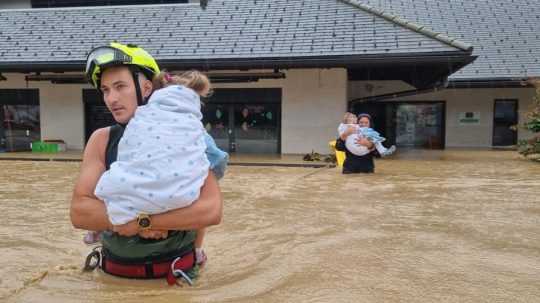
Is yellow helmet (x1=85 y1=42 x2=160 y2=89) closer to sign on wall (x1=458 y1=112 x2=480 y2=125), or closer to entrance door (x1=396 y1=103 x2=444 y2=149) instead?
entrance door (x1=396 y1=103 x2=444 y2=149)

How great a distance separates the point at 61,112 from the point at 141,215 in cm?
1546

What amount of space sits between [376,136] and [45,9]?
48.1 ft

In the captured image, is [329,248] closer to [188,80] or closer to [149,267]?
[149,267]

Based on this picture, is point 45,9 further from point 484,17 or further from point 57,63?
point 484,17

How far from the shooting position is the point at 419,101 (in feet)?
61.6

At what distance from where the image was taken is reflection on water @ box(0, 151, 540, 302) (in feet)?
8.88

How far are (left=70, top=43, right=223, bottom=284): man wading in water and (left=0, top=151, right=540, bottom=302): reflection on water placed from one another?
0.70 ft

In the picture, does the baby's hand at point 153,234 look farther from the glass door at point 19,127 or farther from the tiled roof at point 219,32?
the glass door at point 19,127

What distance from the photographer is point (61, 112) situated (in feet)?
52.4

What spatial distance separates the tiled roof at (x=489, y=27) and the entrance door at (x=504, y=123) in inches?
71.8

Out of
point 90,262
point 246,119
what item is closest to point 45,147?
point 246,119

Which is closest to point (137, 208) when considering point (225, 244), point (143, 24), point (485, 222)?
point (225, 244)

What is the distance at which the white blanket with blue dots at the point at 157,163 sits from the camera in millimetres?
2143

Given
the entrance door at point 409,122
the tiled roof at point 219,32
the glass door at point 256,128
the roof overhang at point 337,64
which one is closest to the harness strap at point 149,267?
the roof overhang at point 337,64
